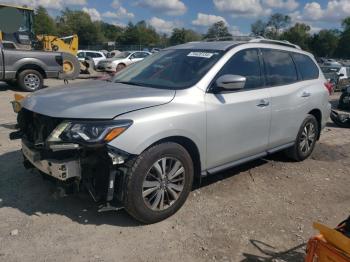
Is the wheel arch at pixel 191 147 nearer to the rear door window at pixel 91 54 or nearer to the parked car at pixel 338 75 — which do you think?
the parked car at pixel 338 75

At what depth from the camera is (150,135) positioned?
347cm

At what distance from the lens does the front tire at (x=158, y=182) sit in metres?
3.46

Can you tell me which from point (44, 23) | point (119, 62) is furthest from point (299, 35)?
point (119, 62)

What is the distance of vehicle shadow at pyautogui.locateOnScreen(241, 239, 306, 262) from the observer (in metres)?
3.31

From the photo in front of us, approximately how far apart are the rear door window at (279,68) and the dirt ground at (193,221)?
4.36ft

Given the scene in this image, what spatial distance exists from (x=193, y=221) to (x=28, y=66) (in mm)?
10604

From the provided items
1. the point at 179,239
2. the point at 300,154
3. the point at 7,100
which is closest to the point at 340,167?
the point at 300,154

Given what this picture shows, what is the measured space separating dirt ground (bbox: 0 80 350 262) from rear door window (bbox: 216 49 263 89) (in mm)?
1335

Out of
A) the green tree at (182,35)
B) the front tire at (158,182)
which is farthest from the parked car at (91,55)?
the green tree at (182,35)

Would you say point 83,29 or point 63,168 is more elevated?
point 83,29

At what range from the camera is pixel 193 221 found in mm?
3881

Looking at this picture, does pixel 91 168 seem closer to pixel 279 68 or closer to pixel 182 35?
pixel 279 68

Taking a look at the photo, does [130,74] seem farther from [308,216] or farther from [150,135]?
[308,216]

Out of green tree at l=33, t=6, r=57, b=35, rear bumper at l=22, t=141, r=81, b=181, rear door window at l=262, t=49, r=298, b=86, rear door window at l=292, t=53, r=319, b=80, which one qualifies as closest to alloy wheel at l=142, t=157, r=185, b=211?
rear bumper at l=22, t=141, r=81, b=181
